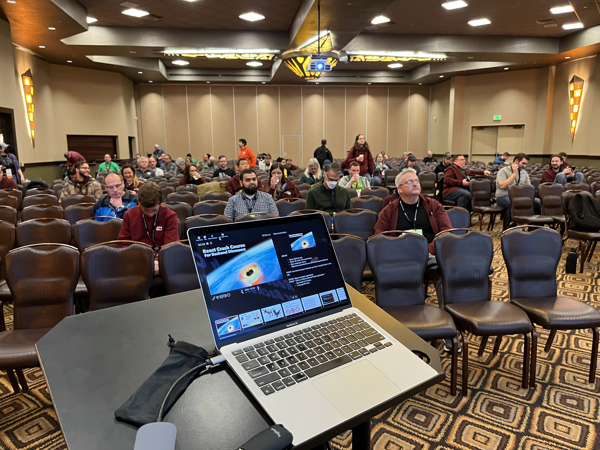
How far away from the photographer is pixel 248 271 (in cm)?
120

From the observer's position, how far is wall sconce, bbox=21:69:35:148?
1152cm

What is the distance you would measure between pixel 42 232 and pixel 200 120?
15648mm

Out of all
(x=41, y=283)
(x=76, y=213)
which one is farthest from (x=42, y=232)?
(x=41, y=283)

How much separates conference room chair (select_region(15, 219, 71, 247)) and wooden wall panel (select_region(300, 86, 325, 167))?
1619 centimetres

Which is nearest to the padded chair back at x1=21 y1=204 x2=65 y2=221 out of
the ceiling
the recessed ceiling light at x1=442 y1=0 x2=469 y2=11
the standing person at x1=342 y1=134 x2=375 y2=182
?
the ceiling

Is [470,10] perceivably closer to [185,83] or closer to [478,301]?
[478,301]

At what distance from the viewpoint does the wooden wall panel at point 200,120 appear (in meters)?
18.4

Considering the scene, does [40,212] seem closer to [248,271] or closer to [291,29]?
[248,271]

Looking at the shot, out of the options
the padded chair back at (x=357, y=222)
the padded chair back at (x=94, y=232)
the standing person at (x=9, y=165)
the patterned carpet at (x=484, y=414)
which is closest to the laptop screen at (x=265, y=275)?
the patterned carpet at (x=484, y=414)

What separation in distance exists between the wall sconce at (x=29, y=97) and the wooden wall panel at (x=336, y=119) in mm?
11870

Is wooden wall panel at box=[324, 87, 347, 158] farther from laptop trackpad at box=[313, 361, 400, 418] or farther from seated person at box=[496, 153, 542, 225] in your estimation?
laptop trackpad at box=[313, 361, 400, 418]

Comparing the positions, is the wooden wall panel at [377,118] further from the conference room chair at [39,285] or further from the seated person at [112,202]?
the conference room chair at [39,285]

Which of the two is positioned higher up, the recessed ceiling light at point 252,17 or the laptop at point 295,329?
the recessed ceiling light at point 252,17

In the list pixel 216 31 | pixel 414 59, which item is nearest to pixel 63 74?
pixel 216 31
